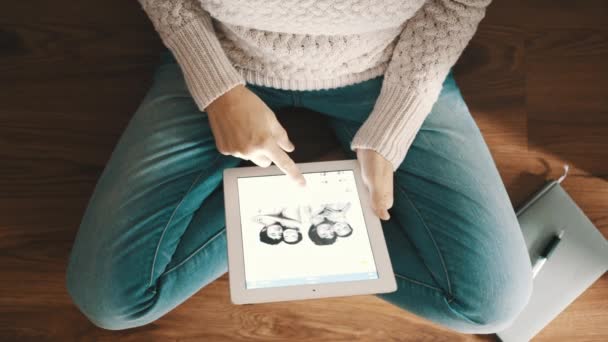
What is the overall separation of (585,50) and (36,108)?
1227 millimetres

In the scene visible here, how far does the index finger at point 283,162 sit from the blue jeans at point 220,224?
0.13 metres

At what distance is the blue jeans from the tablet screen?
0.10 metres

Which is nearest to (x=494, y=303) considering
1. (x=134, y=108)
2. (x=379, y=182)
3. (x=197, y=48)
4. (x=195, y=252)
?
(x=379, y=182)

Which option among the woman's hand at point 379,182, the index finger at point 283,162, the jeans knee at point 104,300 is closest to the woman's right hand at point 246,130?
the index finger at point 283,162

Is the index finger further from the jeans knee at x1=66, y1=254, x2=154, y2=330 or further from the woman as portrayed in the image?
the jeans knee at x1=66, y1=254, x2=154, y2=330

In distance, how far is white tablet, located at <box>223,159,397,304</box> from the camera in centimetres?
65

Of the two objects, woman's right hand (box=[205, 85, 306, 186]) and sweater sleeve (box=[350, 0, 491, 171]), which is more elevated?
sweater sleeve (box=[350, 0, 491, 171])

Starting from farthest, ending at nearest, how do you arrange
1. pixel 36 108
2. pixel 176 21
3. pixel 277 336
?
pixel 36 108 → pixel 277 336 → pixel 176 21

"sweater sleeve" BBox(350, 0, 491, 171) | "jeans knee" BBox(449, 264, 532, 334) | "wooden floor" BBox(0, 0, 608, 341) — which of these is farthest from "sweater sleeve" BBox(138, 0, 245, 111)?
"jeans knee" BBox(449, 264, 532, 334)

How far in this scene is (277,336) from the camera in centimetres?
91

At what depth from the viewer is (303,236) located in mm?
688

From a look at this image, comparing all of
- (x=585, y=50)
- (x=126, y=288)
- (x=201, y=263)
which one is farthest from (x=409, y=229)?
(x=585, y=50)

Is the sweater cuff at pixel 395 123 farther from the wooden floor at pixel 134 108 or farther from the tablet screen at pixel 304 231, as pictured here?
the wooden floor at pixel 134 108

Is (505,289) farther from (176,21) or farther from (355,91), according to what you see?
(176,21)
